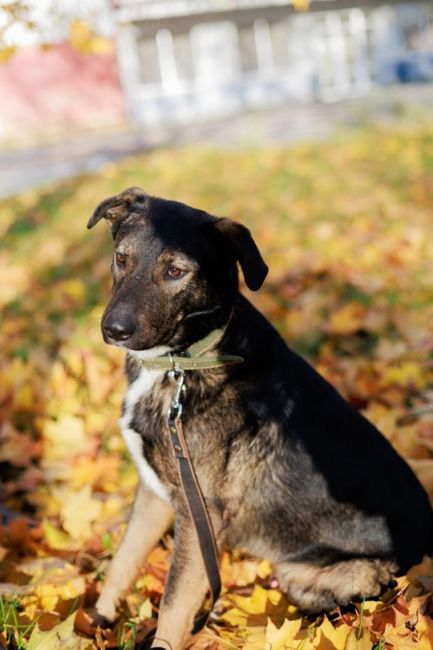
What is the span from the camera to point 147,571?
129 inches

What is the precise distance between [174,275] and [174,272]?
0.04 ft

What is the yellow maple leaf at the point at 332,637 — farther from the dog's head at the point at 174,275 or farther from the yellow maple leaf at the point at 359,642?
the dog's head at the point at 174,275

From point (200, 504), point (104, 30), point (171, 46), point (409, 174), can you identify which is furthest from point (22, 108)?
point (200, 504)

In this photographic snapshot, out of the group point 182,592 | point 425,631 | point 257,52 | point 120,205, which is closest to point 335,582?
point 425,631

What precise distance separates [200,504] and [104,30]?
28034 mm

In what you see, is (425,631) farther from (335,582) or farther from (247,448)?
(247,448)

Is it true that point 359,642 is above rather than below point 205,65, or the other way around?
below

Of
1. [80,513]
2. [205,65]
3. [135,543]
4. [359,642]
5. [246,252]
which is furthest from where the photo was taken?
[205,65]

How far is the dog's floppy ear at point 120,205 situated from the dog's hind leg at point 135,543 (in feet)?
4.22

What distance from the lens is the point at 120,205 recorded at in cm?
308

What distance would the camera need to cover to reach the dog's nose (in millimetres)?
2592

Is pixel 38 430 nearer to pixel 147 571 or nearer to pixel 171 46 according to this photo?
pixel 147 571

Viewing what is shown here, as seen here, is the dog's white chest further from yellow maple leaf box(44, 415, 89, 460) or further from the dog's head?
yellow maple leaf box(44, 415, 89, 460)

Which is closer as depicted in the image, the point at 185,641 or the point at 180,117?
the point at 185,641
